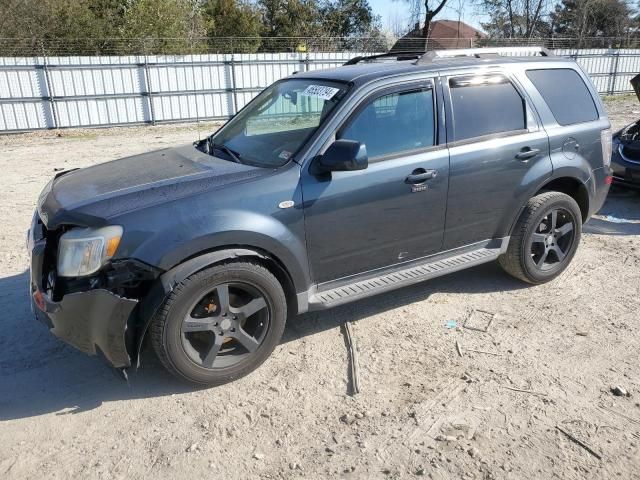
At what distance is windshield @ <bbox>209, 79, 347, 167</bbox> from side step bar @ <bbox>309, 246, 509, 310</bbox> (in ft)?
3.19

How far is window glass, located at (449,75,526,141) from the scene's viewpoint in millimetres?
4039

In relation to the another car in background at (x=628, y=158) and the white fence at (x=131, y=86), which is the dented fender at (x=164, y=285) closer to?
the another car in background at (x=628, y=158)

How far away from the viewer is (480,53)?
451cm

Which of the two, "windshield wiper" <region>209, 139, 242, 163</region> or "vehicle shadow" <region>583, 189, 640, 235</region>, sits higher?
"windshield wiper" <region>209, 139, 242, 163</region>

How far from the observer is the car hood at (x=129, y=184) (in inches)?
121

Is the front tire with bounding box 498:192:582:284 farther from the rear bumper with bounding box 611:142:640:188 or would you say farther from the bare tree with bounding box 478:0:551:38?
the bare tree with bounding box 478:0:551:38

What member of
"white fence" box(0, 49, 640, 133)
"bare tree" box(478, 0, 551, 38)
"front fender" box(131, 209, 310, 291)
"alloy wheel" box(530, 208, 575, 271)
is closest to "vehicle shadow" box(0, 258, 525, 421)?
"alloy wheel" box(530, 208, 575, 271)

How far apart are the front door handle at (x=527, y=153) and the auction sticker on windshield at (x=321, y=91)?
1595 mm

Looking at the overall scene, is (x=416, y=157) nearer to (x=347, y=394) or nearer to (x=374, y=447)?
(x=347, y=394)

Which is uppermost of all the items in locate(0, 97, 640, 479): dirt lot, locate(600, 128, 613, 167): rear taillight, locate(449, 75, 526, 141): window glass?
locate(449, 75, 526, 141): window glass

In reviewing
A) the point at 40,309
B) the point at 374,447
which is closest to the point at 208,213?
the point at 40,309

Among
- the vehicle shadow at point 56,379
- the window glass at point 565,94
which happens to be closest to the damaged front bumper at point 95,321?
the vehicle shadow at point 56,379

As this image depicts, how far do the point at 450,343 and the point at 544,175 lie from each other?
1671 millimetres

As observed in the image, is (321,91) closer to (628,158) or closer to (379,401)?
(379,401)
